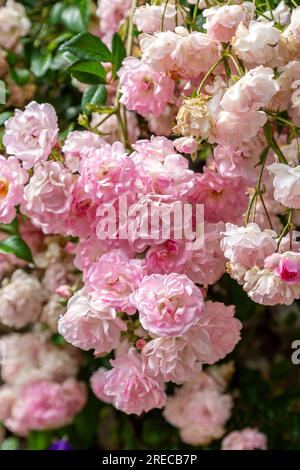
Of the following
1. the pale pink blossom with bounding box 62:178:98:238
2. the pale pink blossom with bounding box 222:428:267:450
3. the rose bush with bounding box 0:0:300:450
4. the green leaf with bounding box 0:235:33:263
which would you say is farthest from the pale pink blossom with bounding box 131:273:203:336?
the pale pink blossom with bounding box 222:428:267:450

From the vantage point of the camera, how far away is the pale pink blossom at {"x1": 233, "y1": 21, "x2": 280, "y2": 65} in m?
0.72

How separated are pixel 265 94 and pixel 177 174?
115mm

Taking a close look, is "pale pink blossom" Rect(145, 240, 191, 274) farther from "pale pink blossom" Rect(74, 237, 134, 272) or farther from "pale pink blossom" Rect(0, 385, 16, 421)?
"pale pink blossom" Rect(0, 385, 16, 421)

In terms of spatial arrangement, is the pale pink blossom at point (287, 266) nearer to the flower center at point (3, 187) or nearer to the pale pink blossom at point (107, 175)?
the pale pink blossom at point (107, 175)

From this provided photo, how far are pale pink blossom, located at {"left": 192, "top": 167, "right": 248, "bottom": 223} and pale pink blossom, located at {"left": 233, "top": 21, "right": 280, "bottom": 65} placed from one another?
128mm

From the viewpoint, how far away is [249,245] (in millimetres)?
714

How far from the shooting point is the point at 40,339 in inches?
53.9

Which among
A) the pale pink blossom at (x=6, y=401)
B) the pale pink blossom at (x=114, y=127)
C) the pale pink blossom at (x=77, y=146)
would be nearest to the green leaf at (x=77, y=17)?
the pale pink blossom at (x=114, y=127)

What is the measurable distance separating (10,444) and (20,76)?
653mm

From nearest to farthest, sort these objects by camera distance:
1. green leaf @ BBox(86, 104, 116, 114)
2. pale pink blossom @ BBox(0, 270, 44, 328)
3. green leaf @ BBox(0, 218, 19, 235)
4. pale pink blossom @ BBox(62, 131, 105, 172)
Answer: pale pink blossom @ BBox(62, 131, 105, 172) → green leaf @ BBox(86, 104, 116, 114) → green leaf @ BBox(0, 218, 19, 235) → pale pink blossom @ BBox(0, 270, 44, 328)

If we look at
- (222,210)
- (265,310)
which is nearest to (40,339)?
(265,310)

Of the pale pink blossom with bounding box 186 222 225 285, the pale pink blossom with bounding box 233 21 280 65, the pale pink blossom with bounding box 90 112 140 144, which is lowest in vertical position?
the pale pink blossom with bounding box 90 112 140 144

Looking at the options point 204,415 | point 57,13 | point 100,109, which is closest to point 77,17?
point 57,13

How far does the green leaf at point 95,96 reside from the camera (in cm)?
99
